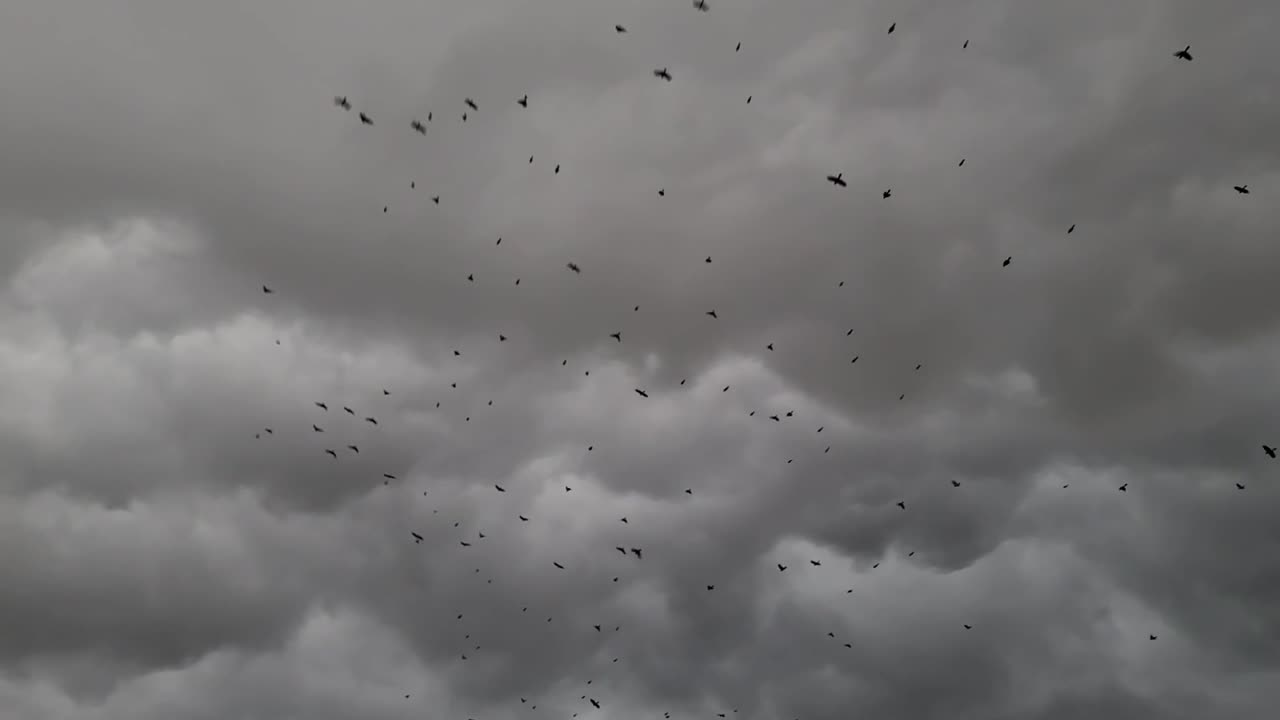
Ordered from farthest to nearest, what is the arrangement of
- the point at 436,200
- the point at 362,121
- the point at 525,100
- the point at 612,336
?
1. the point at 612,336
2. the point at 436,200
3. the point at 525,100
4. the point at 362,121

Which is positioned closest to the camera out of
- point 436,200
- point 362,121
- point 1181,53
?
point 1181,53

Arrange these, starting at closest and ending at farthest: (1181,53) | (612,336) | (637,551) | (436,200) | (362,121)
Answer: (1181,53) < (362,121) < (436,200) < (612,336) < (637,551)

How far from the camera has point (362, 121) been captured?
95125 millimetres

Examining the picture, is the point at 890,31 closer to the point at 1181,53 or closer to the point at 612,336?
the point at 1181,53

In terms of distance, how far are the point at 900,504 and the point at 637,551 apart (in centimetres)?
4514

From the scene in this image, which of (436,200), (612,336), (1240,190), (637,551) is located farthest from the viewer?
(637,551)

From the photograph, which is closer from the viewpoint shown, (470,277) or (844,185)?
(844,185)

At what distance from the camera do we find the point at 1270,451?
9862 cm

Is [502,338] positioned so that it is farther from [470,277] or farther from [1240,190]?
[1240,190]

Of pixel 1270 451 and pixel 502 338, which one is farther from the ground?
pixel 502 338

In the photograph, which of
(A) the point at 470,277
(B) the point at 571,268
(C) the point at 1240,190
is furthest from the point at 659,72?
(C) the point at 1240,190

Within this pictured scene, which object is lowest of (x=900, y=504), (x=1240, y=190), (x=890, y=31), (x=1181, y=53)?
(x=900, y=504)

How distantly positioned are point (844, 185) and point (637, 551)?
2778 inches

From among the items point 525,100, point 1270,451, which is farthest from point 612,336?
point 1270,451
